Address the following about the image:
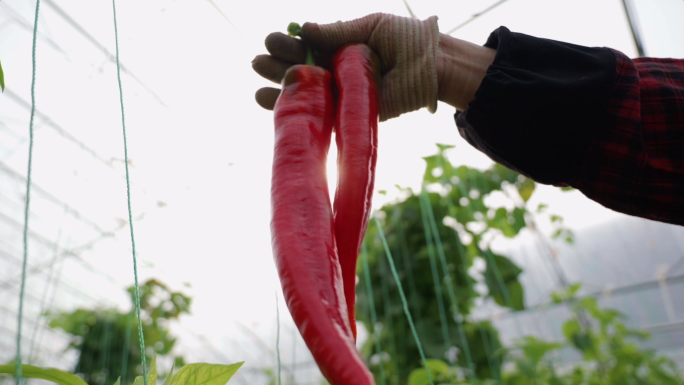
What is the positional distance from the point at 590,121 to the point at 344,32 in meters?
0.29

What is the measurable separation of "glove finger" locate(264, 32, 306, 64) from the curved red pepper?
0.02 m

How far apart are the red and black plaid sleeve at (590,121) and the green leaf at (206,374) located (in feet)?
1.19

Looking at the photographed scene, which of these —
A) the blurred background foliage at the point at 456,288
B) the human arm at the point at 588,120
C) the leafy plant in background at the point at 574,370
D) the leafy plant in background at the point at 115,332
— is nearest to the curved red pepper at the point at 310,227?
the human arm at the point at 588,120

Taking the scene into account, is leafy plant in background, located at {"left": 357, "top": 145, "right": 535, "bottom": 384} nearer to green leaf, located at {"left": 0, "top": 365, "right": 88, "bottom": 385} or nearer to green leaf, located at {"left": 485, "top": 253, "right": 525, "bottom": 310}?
green leaf, located at {"left": 485, "top": 253, "right": 525, "bottom": 310}

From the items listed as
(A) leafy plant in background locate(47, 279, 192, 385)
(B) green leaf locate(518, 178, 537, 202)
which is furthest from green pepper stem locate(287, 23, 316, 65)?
(A) leafy plant in background locate(47, 279, 192, 385)

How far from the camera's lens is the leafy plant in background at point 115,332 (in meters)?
2.03

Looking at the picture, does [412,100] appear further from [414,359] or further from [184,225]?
[184,225]

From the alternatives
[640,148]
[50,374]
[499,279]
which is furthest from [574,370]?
[50,374]

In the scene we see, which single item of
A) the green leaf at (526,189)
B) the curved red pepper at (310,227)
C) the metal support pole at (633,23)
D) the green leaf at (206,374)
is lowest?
the green leaf at (206,374)

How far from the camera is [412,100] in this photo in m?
0.56

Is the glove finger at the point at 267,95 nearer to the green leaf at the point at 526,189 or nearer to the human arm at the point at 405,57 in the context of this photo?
the human arm at the point at 405,57

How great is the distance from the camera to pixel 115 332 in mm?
2174

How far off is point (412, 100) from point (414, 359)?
3.22 feet

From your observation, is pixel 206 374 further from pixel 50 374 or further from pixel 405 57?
pixel 405 57
